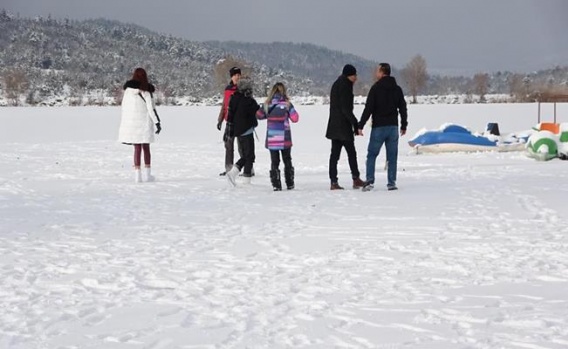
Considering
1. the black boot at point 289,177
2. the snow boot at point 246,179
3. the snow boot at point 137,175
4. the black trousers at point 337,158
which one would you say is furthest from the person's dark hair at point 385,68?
the snow boot at point 137,175

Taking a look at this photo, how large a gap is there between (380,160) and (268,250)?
9.83 m

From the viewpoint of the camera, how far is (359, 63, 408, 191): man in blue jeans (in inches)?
359

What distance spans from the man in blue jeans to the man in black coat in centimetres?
20

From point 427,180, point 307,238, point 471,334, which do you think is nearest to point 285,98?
point 427,180

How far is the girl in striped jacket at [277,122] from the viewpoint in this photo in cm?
920

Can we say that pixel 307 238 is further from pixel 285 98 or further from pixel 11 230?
pixel 285 98

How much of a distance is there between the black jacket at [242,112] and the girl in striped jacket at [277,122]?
0.48 metres

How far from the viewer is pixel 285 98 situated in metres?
9.20

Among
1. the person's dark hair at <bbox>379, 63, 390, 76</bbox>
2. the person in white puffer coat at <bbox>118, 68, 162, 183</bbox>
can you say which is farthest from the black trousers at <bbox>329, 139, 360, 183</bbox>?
the person in white puffer coat at <bbox>118, 68, 162, 183</bbox>

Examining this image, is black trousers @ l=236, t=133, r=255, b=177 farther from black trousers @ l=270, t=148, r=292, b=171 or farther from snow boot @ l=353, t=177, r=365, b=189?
snow boot @ l=353, t=177, r=365, b=189

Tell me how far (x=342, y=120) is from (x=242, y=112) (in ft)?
4.77

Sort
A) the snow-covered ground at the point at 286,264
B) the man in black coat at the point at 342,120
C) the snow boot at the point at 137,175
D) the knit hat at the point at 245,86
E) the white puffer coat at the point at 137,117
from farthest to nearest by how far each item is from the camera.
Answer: the snow boot at the point at 137,175 → the white puffer coat at the point at 137,117 → the knit hat at the point at 245,86 → the man in black coat at the point at 342,120 → the snow-covered ground at the point at 286,264

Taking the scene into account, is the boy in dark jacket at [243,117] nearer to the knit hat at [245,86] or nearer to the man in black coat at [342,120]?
the knit hat at [245,86]

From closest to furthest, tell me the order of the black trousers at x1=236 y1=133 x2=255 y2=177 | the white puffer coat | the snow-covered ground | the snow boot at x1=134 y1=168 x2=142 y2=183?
the snow-covered ground < the black trousers at x1=236 y1=133 x2=255 y2=177 < the white puffer coat < the snow boot at x1=134 y1=168 x2=142 y2=183
